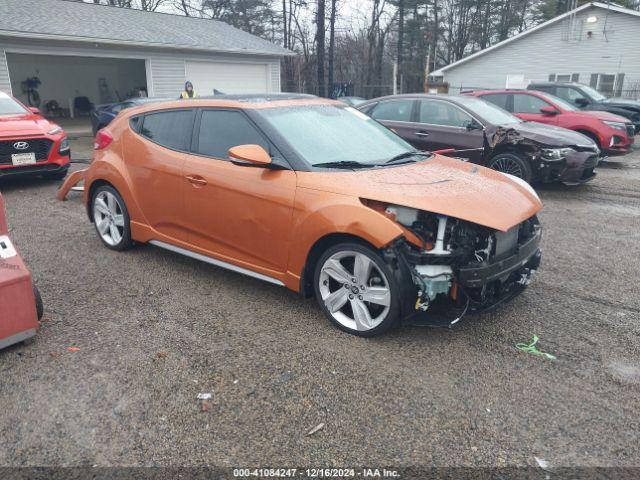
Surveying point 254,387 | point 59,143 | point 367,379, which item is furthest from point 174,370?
point 59,143

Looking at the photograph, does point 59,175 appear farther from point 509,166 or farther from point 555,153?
point 555,153

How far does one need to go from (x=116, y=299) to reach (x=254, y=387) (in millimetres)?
1832

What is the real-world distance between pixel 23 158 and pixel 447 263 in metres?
7.56

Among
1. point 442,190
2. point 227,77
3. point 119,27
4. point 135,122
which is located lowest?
point 442,190

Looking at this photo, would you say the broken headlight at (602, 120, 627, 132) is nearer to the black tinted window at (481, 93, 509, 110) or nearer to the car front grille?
the black tinted window at (481, 93, 509, 110)

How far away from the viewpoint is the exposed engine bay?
3.23 meters

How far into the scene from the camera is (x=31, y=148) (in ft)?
26.9

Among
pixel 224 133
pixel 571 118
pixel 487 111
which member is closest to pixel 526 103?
pixel 571 118

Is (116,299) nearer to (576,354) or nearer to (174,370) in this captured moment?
(174,370)

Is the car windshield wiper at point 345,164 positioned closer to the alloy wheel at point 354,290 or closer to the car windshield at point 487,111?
the alloy wheel at point 354,290

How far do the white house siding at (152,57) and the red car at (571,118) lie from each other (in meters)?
13.5

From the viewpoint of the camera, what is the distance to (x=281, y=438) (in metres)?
2.57

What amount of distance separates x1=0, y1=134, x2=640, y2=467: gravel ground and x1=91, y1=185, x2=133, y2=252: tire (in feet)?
1.68

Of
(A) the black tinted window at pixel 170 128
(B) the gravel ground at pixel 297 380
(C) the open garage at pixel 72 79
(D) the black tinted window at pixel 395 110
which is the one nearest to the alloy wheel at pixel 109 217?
(B) the gravel ground at pixel 297 380
